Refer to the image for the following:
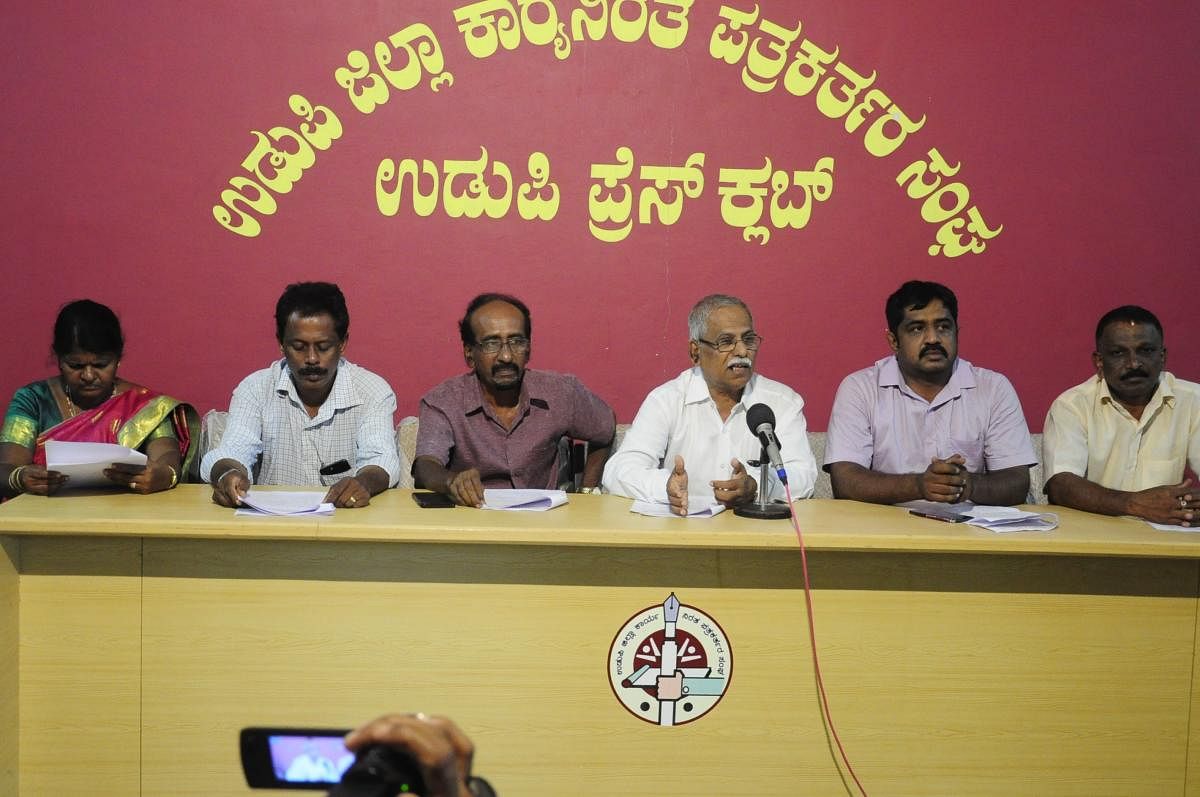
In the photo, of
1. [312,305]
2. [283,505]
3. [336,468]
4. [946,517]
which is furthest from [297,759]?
[312,305]

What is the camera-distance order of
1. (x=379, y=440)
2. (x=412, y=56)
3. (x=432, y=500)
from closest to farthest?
1. (x=432, y=500)
2. (x=379, y=440)
3. (x=412, y=56)

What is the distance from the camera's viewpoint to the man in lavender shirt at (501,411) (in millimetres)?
3574

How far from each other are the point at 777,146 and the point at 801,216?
1.02ft

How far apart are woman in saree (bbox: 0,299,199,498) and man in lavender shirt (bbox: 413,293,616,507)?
0.83 m

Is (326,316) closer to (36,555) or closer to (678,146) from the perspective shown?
(36,555)

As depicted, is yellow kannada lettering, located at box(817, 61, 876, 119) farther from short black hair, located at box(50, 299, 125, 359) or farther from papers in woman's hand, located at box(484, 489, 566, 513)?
short black hair, located at box(50, 299, 125, 359)

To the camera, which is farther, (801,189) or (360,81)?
(801,189)

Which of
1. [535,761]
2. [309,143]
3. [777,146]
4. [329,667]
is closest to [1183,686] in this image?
Answer: [535,761]

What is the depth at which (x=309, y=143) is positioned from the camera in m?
4.46

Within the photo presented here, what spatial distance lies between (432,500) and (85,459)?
0.95 meters

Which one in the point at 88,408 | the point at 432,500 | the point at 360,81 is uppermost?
the point at 360,81

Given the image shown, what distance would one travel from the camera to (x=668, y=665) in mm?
2740

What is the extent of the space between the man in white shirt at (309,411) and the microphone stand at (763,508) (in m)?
1.18

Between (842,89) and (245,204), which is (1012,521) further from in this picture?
(245,204)
